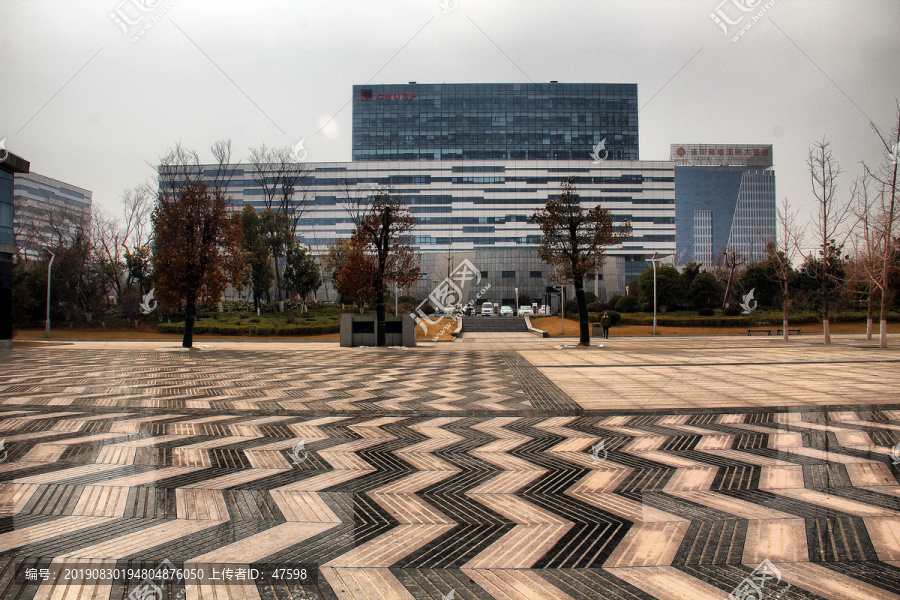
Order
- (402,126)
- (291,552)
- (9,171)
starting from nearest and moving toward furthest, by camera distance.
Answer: (291,552) < (9,171) < (402,126)

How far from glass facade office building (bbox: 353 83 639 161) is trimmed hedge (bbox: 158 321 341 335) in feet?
252

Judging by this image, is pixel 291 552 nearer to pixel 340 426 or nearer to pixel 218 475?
pixel 218 475

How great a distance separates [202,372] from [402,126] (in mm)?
100887

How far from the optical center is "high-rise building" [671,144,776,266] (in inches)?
6885

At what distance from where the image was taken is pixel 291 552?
129 inches

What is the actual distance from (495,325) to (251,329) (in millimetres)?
20564

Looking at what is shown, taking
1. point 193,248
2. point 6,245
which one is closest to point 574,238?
point 193,248

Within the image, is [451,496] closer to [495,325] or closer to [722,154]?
[495,325]

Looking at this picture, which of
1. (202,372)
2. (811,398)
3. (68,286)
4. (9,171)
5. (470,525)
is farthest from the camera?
(68,286)

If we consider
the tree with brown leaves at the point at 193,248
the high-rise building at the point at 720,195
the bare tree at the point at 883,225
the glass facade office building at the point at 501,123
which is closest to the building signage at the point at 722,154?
the high-rise building at the point at 720,195

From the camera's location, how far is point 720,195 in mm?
180000

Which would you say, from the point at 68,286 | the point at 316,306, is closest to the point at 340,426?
the point at 68,286

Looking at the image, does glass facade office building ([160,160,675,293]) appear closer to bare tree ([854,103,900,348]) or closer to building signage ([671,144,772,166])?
bare tree ([854,103,900,348])

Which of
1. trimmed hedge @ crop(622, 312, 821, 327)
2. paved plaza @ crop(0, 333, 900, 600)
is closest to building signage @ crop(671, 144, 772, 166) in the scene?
trimmed hedge @ crop(622, 312, 821, 327)
